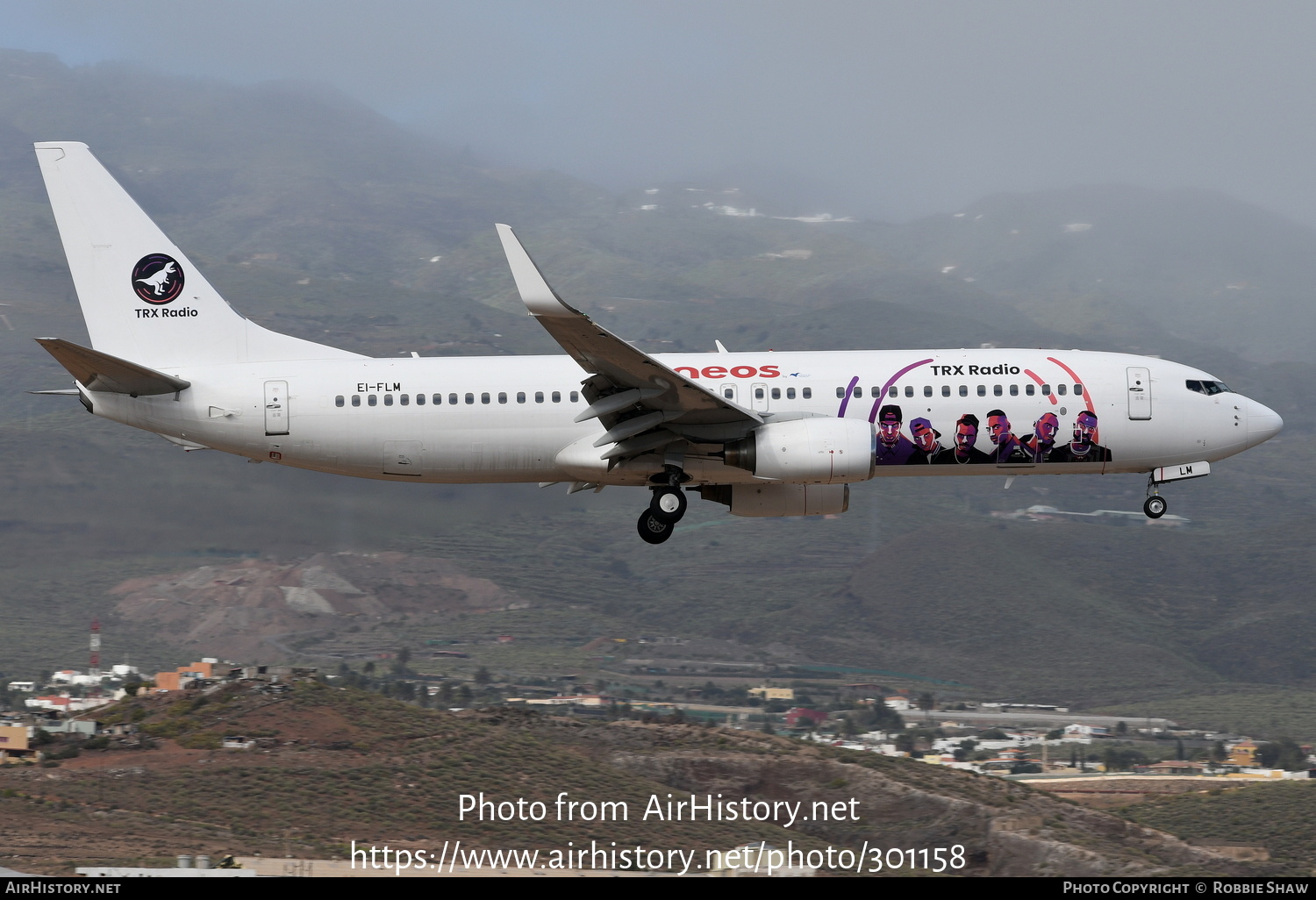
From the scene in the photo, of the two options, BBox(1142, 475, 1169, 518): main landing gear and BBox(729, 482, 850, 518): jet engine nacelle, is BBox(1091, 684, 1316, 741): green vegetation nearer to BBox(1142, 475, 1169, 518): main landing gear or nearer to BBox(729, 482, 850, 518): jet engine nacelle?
BBox(1142, 475, 1169, 518): main landing gear

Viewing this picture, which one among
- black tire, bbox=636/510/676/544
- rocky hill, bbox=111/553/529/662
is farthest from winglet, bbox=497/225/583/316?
rocky hill, bbox=111/553/529/662

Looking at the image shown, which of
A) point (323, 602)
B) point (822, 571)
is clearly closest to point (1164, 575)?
point (822, 571)

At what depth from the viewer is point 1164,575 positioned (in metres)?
198

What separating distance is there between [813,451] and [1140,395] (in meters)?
10.0

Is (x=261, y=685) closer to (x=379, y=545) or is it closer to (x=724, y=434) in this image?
(x=379, y=545)

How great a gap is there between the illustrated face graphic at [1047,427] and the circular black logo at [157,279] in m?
24.4

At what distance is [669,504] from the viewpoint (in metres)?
39.5

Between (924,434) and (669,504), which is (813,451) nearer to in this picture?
(924,434)

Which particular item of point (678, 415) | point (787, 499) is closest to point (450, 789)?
point (787, 499)

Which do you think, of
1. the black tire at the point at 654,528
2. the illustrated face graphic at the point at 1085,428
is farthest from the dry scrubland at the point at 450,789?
the illustrated face graphic at the point at 1085,428

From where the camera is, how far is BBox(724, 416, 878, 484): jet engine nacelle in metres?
37.1
